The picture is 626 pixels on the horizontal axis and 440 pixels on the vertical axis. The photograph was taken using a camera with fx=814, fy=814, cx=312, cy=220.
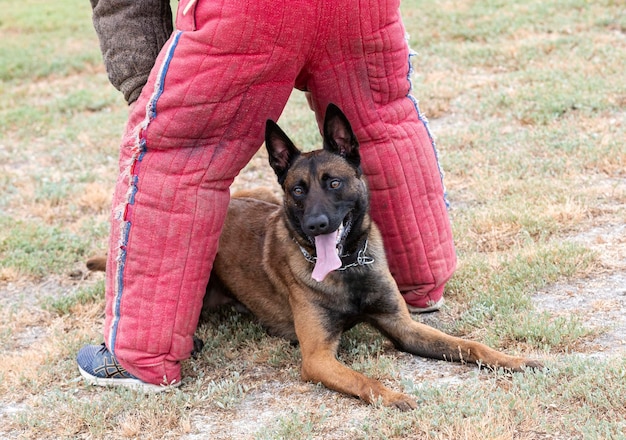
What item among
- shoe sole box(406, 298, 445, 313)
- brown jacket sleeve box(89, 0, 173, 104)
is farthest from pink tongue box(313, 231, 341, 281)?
brown jacket sleeve box(89, 0, 173, 104)

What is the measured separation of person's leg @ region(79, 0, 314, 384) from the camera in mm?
3562

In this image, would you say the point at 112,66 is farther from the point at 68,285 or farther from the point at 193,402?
the point at 68,285

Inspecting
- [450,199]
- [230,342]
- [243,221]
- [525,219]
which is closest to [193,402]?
[230,342]

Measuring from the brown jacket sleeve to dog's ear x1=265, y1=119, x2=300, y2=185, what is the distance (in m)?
0.69

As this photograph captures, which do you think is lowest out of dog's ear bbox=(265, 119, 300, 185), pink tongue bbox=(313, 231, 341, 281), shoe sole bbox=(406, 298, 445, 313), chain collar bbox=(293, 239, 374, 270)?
shoe sole bbox=(406, 298, 445, 313)

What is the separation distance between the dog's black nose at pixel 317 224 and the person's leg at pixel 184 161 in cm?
44

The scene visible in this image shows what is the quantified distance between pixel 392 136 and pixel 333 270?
2.58 feet

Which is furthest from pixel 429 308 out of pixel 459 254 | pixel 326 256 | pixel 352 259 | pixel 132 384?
pixel 132 384

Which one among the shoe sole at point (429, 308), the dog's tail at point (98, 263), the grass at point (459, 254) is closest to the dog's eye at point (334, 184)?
the grass at point (459, 254)

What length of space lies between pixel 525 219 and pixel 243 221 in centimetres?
202

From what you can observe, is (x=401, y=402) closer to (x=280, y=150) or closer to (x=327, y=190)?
(x=327, y=190)

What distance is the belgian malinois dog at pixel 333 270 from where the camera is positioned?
393 centimetres

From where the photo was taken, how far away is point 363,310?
4.25 m

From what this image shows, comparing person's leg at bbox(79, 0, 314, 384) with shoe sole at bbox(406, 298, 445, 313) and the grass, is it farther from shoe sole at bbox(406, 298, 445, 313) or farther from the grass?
shoe sole at bbox(406, 298, 445, 313)
